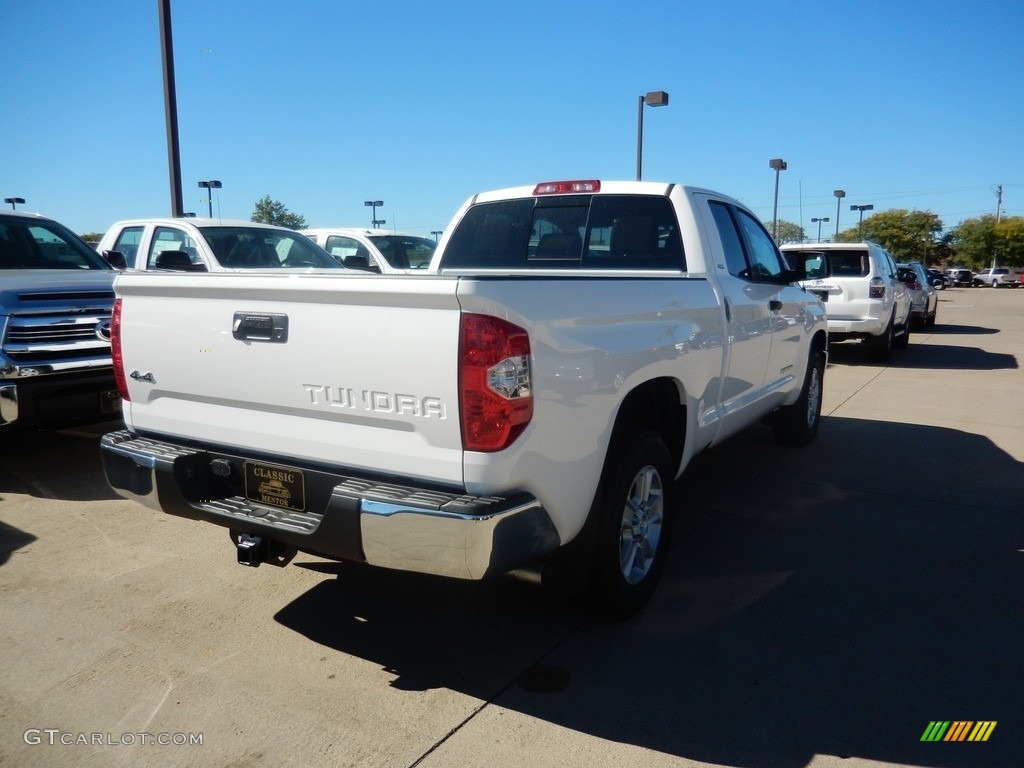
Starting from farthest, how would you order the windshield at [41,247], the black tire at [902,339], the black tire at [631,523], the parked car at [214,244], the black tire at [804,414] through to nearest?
1. the black tire at [902,339]
2. the parked car at [214,244]
3. the windshield at [41,247]
4. the black tire at [804,414]
5. the black tire at [631,523]

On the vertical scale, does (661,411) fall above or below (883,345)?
above

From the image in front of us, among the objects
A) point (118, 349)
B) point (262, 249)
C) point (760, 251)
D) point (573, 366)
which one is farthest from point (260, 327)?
point (262, 249)

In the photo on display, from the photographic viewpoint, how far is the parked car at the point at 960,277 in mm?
54344

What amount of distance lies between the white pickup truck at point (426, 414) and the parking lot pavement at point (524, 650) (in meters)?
0.44

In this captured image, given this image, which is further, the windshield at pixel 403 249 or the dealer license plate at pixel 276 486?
the windshield at pixel 403 249

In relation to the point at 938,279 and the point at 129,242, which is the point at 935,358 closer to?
the point at 129,242

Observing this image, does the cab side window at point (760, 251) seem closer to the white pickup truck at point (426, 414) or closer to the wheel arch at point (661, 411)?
the white pickup truck at point (426, 414)

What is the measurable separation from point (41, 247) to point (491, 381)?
599 cm

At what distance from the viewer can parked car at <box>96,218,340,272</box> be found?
865cm

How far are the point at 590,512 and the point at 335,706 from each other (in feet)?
3.87

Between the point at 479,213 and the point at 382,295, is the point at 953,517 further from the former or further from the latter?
the point at 382,295

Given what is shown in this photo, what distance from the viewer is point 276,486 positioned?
3.06 m

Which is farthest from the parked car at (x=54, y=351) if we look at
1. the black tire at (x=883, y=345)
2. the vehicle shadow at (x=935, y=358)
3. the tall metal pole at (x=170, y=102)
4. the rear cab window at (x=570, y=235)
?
the black tire at (x=883, y=345)

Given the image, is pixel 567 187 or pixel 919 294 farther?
pixel 919 294
